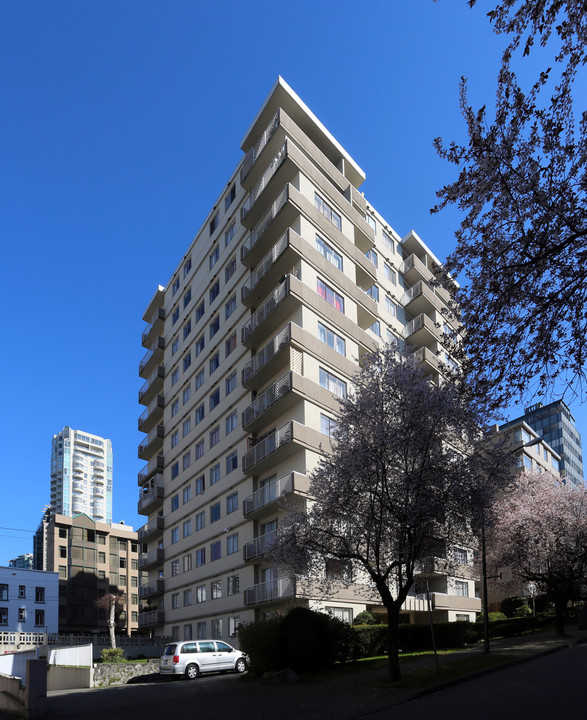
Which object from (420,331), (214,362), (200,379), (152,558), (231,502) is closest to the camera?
(231,502)

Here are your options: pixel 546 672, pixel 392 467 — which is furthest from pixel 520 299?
pixel 546 672

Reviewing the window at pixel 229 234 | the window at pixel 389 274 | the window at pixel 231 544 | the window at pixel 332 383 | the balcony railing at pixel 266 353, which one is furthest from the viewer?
the window at pixel 389 274

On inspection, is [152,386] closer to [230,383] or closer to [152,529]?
[152,529]

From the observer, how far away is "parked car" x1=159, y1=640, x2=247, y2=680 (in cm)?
2827

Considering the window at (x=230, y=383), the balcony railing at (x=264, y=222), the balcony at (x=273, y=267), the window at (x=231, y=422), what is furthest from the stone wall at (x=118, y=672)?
the balcony railing at (x=264, y=222)

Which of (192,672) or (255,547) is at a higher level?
(255,547)

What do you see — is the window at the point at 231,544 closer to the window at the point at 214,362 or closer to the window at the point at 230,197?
the window at the point at 214,362

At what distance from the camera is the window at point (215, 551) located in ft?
132

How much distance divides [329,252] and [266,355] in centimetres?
742

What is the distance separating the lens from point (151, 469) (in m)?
56.1

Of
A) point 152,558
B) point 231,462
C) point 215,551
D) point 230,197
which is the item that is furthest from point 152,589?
point 230,197

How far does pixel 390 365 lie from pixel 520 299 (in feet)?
39.2

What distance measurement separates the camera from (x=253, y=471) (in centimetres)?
A: 3553

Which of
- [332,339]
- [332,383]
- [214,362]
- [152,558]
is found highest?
[214,362]
